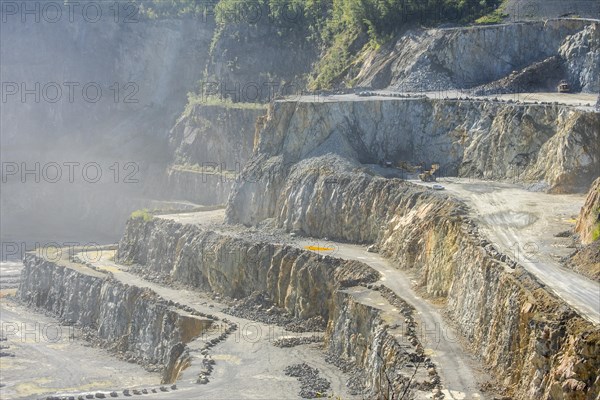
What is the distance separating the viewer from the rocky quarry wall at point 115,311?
57812 mm

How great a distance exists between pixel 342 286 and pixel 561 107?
54.6 feet

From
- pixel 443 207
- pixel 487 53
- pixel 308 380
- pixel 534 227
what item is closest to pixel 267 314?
pixel 308 380

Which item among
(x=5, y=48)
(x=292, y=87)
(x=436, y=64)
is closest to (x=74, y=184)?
(x=5, y=48)

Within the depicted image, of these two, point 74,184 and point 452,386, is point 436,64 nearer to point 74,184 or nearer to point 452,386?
point 452,386

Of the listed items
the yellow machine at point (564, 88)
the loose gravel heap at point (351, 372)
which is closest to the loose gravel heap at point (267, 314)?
the loose gravel heap at point (351, 372)

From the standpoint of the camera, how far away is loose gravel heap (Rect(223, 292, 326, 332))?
55250mm

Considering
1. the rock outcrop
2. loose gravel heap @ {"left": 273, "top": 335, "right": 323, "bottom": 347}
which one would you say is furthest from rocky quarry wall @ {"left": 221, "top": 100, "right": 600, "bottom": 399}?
loose gravel heap @ {"left": 273, "top": 335, "right": 323, "bottom": 347}

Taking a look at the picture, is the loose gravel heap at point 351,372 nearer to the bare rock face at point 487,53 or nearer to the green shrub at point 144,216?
the bare rock face at point 487,53

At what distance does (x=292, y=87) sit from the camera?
96.4 m

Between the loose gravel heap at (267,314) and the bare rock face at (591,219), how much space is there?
1714cm

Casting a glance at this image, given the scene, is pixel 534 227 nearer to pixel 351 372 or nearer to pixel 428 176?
pixel 351 372

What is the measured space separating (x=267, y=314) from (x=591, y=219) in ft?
74.1

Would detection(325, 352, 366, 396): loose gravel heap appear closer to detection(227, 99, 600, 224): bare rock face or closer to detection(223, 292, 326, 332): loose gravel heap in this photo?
detection(223, 292, 326, 332): loose gravel heap

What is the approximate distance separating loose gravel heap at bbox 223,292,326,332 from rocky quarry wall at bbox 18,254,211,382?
9.10ft
